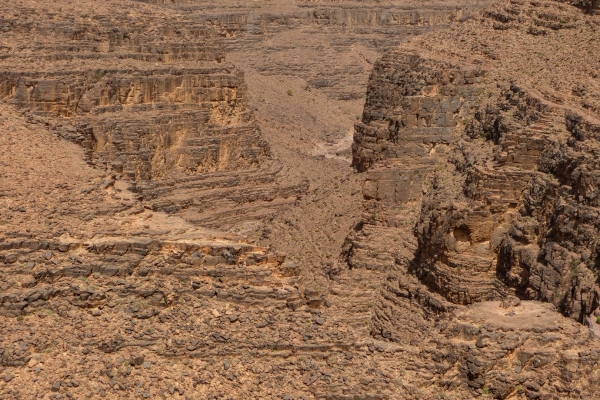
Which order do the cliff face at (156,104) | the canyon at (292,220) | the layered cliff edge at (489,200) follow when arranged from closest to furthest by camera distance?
the canyon at (292,220) < the layered cliff edge at (489,200) < the cliff face at (156,104)

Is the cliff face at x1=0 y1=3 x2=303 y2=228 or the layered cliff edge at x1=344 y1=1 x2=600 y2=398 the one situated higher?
the layered cliff edge at x1=344 y1=1 x2=600 y2=398

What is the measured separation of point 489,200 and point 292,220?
11573 millimetres

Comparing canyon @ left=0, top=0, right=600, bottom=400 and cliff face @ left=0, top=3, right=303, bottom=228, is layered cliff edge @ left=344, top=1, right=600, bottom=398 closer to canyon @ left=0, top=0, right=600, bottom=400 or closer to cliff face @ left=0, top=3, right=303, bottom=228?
canyon @ left=0, top=0, right=600, bottom=400

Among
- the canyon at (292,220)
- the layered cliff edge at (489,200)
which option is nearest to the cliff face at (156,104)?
the canyon at (292,220)

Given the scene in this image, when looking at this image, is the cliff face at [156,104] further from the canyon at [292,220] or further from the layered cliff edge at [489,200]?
the layered cliff edge at [489,200]

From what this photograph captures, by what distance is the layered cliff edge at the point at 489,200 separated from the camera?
83.5 ft

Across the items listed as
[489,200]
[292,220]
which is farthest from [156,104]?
[489,200]

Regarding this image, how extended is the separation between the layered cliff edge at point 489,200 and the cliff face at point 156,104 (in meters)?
8.33

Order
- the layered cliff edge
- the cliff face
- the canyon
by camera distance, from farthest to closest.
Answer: the cliff face < the layered cliff edge < the canyon

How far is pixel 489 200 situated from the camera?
115 feet

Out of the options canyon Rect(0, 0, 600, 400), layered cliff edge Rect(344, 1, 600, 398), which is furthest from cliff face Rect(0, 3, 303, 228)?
layered cliff edge Rect(344, 1, 600, 398)

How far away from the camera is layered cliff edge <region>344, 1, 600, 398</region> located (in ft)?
83.5

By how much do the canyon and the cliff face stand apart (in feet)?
0.33

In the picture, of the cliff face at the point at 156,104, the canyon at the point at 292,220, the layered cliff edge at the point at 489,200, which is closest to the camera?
the canyon at the point at 292,220
